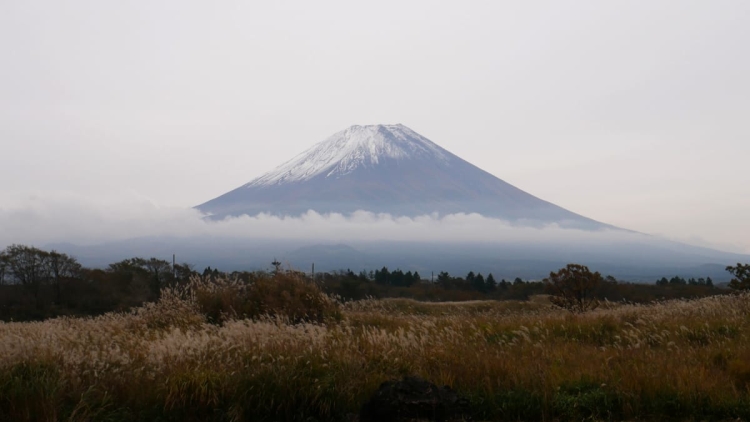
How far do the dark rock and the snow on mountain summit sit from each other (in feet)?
554

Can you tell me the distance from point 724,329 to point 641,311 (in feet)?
9.30

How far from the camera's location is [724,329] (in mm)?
9664

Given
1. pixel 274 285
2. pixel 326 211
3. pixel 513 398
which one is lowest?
pixel 513 398

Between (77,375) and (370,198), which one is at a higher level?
(370,198)

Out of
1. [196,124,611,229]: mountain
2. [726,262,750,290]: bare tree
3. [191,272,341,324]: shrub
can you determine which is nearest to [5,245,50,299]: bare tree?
[191,272,341,324]: shrub

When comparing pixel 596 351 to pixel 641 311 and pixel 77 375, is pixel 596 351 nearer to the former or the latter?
pixel 641 311

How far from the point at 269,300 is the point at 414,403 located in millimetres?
7005

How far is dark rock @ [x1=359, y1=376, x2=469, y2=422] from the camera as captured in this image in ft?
19.0

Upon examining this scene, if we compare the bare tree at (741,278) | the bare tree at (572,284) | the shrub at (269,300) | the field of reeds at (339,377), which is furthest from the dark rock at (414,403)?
the bare tree at (741,278)

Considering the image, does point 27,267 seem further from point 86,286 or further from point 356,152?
point 356,152

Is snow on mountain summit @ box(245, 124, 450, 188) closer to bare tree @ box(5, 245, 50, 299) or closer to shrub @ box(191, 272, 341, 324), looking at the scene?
bare tree @ box(5, 245, 50, 299)

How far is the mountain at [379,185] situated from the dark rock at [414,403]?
14725 cm

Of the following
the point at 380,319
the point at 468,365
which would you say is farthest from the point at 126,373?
the point at 380,319

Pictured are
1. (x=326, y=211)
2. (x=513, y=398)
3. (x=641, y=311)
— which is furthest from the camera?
(x=326, y=211)
